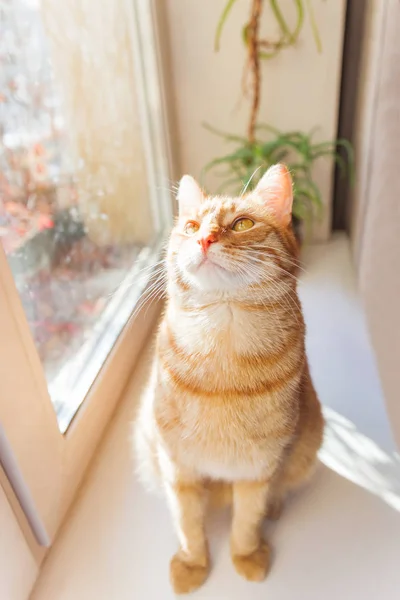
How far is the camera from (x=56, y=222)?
1.12 meters

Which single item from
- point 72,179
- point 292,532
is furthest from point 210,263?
point 72,179

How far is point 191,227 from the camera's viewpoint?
2.11 feet

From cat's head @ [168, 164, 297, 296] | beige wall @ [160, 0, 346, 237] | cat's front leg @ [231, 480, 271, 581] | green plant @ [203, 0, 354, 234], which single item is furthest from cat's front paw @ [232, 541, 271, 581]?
beige wall @ [160, 0, 346, 237]

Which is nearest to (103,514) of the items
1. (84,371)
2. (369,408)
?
(84,371)

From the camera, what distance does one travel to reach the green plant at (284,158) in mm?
1492

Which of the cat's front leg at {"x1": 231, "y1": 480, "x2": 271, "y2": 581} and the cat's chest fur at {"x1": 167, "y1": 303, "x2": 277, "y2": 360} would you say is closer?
the cat's chest fur at {"x1": 167, "y1": 303, "x2": 277, "y2": 360}

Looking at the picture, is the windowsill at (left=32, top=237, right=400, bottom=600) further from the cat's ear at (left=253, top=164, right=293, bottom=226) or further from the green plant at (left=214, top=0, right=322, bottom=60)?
the green plant at (left=214, top=0, right=322, bottom=60)

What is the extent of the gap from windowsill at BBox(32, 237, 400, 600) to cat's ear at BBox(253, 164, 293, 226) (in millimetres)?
570

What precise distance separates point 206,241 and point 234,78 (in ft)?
3.76

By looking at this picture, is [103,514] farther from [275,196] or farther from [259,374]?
[275,196]

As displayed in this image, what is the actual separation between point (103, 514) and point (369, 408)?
2.01 ft

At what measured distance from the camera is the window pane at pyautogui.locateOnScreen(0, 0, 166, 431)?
3.05 ft

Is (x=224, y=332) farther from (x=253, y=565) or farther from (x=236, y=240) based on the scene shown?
(x=253, y=565)

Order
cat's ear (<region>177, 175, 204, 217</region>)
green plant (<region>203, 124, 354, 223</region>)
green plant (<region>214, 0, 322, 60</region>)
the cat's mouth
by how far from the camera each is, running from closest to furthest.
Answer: the cat's mouth, cat's ear (<region>177, 175, 204, 217</region>), green plant (<region>214, 0, 322, 60</region>), green plant (<region>203, 124, 354, 223</region>)
